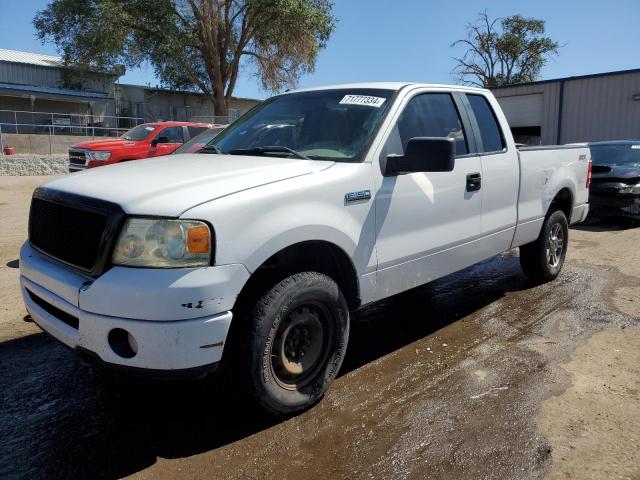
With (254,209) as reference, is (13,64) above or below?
above

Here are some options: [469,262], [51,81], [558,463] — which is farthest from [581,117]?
[51,81]

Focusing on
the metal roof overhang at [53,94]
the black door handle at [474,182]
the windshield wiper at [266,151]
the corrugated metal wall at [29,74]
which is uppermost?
the corrugated metal wall at [29,74]

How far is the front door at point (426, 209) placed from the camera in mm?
3582

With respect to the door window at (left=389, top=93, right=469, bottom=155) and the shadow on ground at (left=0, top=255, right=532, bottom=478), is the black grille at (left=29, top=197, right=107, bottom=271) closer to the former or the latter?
the shadow on ground at (left=0, top=255, right=532, bottom=478)

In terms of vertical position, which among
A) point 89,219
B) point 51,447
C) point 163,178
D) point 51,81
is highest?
point 51,81

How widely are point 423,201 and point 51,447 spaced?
2.74 meters

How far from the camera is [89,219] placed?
284 cm

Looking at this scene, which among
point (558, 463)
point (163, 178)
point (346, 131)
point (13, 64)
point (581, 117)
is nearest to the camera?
point (558, 463)

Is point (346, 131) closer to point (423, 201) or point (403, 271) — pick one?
point (423, 201)

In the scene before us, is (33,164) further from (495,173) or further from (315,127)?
(495,173)

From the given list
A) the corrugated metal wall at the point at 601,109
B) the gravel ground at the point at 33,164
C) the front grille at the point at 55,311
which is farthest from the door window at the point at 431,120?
the corrugated metal wall at the point at 601,109

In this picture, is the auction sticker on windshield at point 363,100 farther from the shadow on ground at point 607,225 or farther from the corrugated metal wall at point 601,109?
the corrugated metal wall at point 601,109

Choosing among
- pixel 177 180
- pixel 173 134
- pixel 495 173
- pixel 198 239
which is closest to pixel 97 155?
pixel 173 134

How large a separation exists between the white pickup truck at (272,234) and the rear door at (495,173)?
2 centimetres
